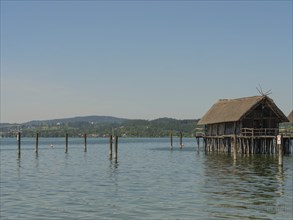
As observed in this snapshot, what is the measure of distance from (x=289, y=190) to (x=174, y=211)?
10.6m

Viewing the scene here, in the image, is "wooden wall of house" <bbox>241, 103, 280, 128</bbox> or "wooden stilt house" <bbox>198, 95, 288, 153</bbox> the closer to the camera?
"wooden stilt house" <bbox>198, 95, 288, 153</bbox>

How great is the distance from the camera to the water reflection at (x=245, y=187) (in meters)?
26.9

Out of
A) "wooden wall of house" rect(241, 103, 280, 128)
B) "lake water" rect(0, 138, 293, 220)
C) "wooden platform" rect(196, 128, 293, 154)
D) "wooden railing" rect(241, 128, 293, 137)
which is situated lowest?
"lake water" rect(0, 138, 293, 220)

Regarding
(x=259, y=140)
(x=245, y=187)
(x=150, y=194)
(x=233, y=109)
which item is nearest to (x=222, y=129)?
(x=233, y=109)

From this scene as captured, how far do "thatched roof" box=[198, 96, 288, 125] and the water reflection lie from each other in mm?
17727

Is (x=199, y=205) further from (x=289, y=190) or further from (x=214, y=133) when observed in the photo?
(x=214, y=133)

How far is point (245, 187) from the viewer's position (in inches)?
1355

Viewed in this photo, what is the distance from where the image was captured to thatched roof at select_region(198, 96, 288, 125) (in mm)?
69125

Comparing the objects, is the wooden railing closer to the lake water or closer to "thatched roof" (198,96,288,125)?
"thatched roof" (198,96,288,125)

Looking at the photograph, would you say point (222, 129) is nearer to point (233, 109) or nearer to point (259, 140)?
point (233, 109)

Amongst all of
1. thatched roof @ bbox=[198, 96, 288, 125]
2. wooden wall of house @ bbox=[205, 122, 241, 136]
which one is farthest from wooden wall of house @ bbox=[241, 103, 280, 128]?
wooden wall of house @ bbox=[205, 122, 241, 136]

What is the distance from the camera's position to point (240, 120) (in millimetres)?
69500

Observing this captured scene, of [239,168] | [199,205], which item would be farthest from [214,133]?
[199,205]

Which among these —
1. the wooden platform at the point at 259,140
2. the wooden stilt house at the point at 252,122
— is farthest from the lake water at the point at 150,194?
the wooden stilt house at the point at 252,122
